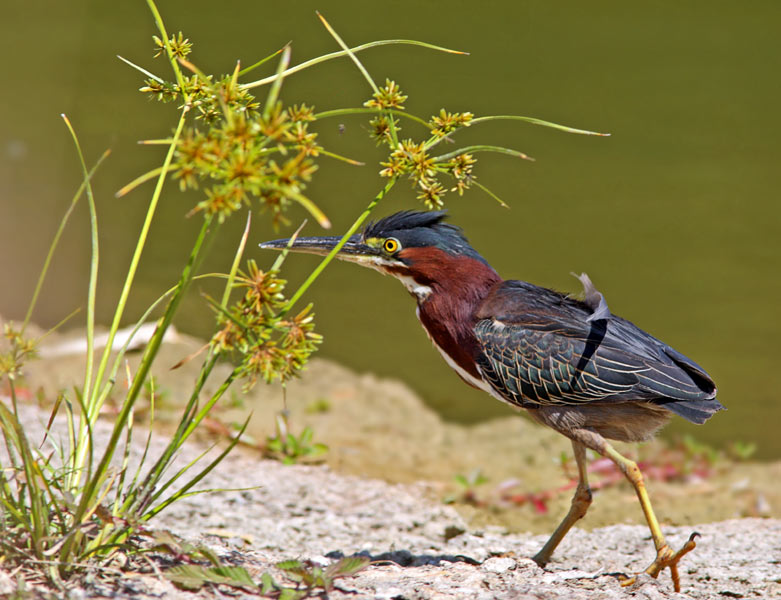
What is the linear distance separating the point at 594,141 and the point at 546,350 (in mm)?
2696

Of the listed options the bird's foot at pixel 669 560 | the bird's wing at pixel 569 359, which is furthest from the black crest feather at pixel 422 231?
the bird's foot at pixel 669 560

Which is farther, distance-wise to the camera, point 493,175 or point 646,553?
point 493,175

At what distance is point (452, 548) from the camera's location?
3.71 meters

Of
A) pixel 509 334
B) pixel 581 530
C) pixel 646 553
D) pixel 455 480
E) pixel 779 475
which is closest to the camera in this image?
pixel 509 334

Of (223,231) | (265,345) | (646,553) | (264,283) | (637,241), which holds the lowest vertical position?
(646,553)

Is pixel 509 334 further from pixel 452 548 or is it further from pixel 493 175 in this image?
pixel 493 175

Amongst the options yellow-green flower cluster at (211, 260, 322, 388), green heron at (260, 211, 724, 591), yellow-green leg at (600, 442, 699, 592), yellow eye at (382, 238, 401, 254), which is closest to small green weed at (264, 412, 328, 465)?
green heron at (260, 211, 724, 591)

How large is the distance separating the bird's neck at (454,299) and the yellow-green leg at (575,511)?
1.66 feet

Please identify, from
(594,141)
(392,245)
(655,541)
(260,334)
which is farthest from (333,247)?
(594,141)

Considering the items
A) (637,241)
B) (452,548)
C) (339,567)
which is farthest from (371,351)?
(339,567)

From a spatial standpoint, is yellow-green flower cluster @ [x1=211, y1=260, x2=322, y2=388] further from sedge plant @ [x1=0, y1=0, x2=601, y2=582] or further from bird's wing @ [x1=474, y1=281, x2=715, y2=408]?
bird's wing @ [x1=474, y1=281, x2=715, y2=408]

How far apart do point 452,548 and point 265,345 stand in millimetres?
1801

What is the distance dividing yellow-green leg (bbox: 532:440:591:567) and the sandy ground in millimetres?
67

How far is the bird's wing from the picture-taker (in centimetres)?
306
